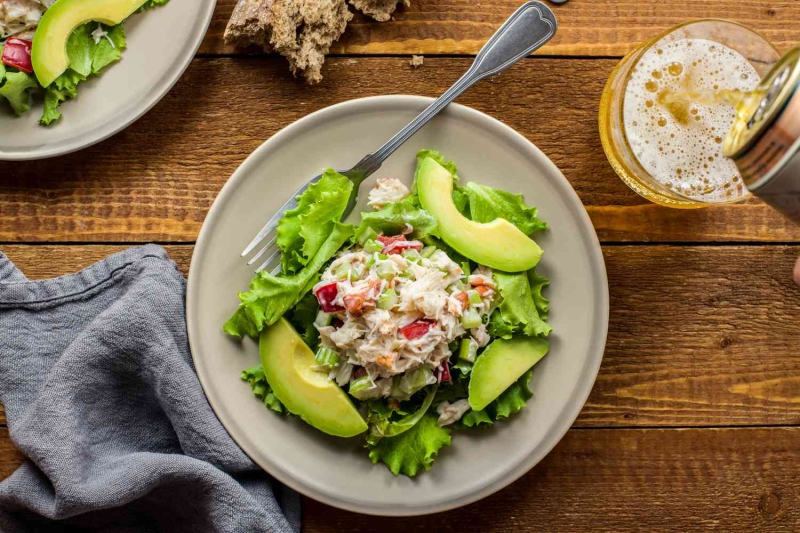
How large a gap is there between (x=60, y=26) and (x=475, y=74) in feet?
3.91

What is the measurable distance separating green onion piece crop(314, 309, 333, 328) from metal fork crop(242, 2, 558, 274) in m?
0.18

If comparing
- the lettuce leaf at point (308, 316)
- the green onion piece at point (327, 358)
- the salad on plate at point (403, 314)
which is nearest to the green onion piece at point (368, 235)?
the salad on plate at point (403, 314)

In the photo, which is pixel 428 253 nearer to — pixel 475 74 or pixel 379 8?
pixel 475 74

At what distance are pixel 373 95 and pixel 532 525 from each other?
1399 millimetres

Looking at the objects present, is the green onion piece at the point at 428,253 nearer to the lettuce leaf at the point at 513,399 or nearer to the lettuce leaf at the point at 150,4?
the lettuce leaf at the point at 513,399

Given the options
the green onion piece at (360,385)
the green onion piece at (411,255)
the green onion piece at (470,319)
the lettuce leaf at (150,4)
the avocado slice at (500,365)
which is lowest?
the avocado slice at (500,365)

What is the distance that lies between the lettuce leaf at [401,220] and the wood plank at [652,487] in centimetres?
81

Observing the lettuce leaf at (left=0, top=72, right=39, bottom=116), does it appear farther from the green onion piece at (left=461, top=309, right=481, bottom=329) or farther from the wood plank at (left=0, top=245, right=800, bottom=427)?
the wood plank at (left=0, top=245, right=800, bottom=427)

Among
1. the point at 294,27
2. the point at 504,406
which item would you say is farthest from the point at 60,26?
the point at 504,406

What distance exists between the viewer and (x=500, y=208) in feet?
6.26

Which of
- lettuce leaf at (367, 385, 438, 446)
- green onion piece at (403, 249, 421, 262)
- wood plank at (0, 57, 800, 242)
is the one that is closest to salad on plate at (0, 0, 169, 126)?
A: wood plank at (0, 57, 800, 242)

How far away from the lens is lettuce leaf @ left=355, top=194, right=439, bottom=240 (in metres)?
1.82

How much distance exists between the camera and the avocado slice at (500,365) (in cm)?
182

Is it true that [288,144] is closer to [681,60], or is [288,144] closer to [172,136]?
[172,136]
